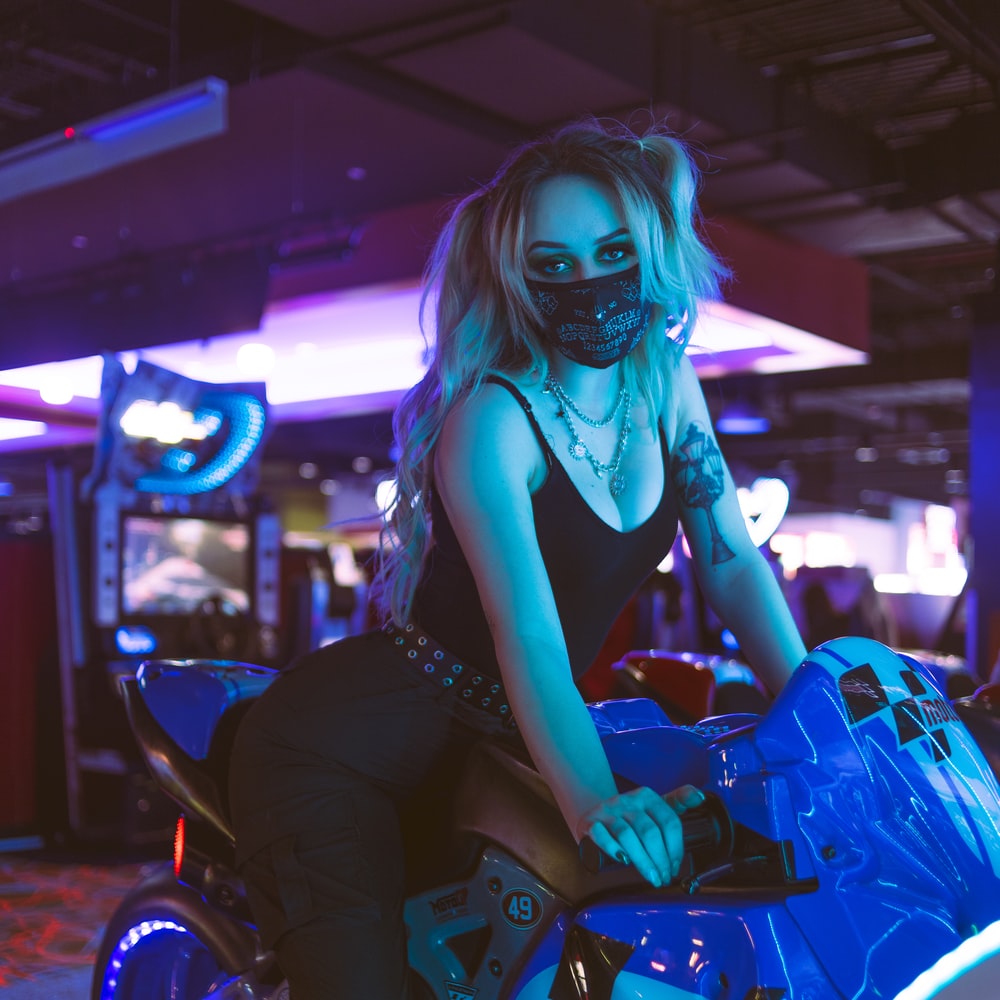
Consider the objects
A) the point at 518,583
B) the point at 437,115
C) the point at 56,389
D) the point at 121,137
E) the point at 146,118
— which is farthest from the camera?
the point at 56,389

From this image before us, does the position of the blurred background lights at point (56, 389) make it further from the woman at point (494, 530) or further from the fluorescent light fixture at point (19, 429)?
the woman at point (494, 530)

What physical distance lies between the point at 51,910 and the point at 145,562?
1.89 m

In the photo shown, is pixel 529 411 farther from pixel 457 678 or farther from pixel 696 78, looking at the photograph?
pixel 696 78

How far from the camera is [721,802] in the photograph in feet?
3.31

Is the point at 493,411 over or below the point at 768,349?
below

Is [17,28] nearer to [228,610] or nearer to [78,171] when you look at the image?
[78,171]

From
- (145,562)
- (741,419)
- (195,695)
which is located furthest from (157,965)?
(741,419)

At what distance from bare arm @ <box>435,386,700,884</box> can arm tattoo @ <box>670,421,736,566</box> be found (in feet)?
0.91

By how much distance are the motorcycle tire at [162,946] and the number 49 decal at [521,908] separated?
61 centimetres

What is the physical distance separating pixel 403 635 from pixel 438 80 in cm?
532

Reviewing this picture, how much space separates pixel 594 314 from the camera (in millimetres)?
1295

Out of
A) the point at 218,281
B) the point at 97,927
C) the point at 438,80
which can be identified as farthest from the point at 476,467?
the point at 218,281

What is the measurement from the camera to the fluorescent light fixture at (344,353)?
29.9ft

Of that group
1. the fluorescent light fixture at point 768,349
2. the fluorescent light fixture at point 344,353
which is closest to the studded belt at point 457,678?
the fluorescent light fixture at point 344,353
